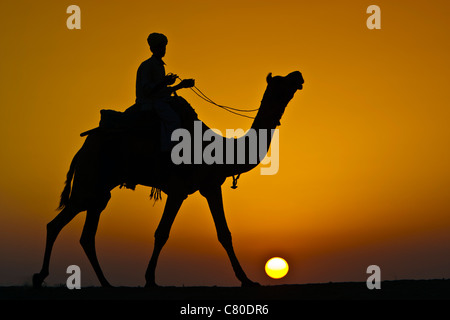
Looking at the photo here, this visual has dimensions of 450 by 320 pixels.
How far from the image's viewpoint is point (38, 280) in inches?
640

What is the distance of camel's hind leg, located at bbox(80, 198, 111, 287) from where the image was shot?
1733 cm

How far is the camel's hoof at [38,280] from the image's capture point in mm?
16219

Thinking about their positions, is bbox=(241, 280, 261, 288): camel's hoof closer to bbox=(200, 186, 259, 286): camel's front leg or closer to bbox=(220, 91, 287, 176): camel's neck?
bbox=(200, 186, 259, 286): camel's front leg

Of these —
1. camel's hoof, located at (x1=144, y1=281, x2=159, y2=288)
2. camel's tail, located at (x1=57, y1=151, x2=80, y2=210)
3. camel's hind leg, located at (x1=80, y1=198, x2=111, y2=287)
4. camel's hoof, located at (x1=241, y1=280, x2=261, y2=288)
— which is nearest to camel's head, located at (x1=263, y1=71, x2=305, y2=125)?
camel's hoof, located at (x1=241, y1=280, x2=261, y2=288)

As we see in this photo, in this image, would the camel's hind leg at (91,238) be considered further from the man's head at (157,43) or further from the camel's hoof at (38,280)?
the man's head at (157,43)

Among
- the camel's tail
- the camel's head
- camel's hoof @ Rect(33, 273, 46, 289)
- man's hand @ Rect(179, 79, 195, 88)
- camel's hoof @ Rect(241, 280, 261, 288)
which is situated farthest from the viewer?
the camel's tail

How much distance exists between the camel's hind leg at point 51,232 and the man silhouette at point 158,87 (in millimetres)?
2420

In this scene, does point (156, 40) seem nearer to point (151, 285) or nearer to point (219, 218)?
point (219, 218)

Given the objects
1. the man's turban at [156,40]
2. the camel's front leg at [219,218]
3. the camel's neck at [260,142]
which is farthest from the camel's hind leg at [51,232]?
the man's turban at [156,40]

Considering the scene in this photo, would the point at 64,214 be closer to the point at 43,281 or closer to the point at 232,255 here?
the point at 43,281
